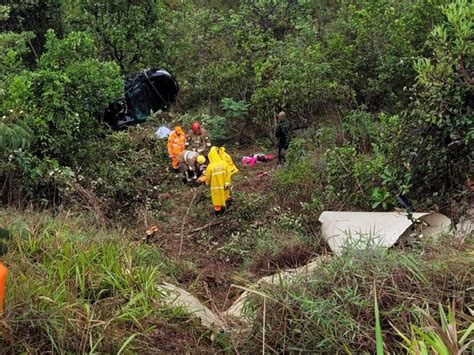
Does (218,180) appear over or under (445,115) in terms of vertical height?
under

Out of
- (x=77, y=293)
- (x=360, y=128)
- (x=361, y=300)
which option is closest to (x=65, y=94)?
(x=360, y=128)

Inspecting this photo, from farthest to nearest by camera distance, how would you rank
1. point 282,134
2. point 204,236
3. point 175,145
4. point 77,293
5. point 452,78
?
1. point 175,145
2. point 282,134
3. point 204,236
4. point 452,78
5. point 77,293

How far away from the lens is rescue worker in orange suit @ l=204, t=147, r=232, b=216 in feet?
24.1

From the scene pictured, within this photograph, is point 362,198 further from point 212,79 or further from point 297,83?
point 212,79

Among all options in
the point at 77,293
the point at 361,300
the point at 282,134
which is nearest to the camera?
the point at 361,300

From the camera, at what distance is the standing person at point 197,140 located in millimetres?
9484

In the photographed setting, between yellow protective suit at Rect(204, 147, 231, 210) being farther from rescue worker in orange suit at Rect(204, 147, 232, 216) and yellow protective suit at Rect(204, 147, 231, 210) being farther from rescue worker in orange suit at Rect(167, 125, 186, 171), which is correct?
rescue worker in orange suit at Rect(167, 125, 186, 171)

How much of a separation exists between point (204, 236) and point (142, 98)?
497cm

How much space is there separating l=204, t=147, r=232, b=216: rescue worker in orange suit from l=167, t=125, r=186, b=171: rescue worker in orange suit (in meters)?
2.04

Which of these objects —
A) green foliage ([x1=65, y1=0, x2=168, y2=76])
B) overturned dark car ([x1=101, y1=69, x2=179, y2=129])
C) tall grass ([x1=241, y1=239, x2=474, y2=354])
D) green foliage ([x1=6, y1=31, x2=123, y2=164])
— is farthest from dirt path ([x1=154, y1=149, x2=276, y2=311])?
green foliage ([x1=65, y1=0, x2=168, y2=76])

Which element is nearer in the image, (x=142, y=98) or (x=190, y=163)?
(x=190, y=163)

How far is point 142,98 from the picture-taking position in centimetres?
1106

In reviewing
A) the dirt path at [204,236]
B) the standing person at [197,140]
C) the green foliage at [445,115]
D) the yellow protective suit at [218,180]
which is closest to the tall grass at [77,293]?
the dirt path at [204,236]

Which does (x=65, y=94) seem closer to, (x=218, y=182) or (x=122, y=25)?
(x=218, y=182)
